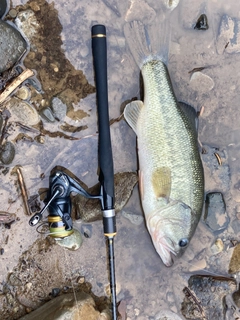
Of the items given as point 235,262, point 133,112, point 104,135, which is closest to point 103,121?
point 104,135

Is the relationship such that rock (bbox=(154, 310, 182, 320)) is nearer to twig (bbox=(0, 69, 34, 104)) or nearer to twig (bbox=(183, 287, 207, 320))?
twig (bbox=(183, 287, 207, 320))

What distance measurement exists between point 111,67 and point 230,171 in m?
1.54

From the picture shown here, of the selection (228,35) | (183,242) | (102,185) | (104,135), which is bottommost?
(183,242)

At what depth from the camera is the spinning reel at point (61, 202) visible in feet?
10.6

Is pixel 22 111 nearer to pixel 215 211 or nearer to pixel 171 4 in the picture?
pixel 171 4

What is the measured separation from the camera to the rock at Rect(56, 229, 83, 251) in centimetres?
351

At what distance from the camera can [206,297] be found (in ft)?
12.2

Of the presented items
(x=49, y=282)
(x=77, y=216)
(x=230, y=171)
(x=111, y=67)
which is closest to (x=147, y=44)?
(x=111, y=67)

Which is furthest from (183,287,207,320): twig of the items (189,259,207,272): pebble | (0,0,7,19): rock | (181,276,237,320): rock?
(0,0,7,19): rock

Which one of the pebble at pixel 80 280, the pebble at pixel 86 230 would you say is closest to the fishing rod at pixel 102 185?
the pebble at pixel 86 230

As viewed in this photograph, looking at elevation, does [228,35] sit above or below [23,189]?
above

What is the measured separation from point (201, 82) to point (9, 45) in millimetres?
1805

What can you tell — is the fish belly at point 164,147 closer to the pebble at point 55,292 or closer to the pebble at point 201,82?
the pebble at point 201,82

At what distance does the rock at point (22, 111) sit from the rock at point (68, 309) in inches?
62.7
